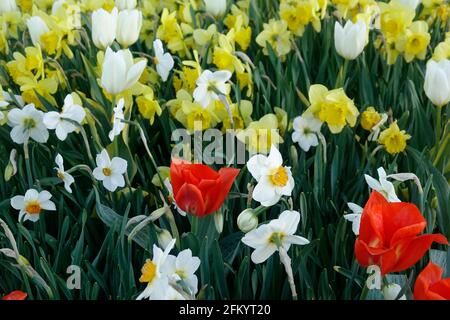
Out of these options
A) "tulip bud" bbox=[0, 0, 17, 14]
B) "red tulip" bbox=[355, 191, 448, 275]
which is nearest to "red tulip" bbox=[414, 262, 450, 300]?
"red tulip" bbox=[355, 191, 448, 275]

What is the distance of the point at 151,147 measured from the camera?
7.06 feet

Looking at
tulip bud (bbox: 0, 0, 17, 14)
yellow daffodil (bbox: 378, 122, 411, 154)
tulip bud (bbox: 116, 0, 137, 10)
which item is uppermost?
tulip bud (bbox: 116, 0, 137, 10)

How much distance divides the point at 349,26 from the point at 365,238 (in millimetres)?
1072

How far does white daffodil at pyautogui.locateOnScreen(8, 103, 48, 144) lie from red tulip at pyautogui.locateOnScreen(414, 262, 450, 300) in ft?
3.63

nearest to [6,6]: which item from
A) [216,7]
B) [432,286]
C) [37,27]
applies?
[37,27]

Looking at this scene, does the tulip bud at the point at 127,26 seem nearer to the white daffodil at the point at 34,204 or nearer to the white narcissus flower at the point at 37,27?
the white narcissus flower at the point at 37,27

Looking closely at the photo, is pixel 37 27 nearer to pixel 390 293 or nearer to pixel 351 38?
pixel 351 38

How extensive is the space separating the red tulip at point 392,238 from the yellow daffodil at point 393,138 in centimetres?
72

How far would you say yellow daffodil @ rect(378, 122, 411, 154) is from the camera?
6.48 feet

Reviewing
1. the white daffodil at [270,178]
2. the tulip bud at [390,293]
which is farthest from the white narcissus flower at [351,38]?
the tulip bud at [390,293]

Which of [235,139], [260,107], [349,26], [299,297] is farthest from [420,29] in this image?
[299,297]

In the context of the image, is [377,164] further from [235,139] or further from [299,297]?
[299,297]

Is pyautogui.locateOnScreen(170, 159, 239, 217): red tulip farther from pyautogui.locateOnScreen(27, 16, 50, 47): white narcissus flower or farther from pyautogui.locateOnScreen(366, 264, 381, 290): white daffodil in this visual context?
pyautogui.locateOnScreen(27, 16, 50, 47): white narcissus flower
